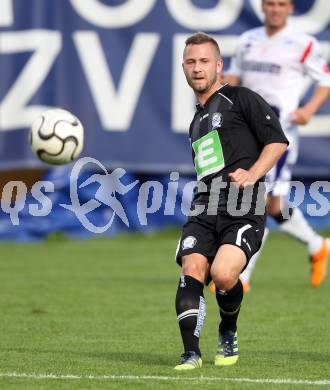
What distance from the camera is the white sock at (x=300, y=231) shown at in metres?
11.0

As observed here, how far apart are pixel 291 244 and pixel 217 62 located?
8328 mm

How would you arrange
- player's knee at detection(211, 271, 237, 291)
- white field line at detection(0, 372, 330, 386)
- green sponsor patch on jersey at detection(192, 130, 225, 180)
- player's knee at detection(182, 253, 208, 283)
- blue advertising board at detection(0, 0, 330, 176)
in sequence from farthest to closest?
blue advertising board at detection(0, 0, 330, 176), green sponsor patch on jersey at detection(192, 130, 225, 180), player's knee at detection(182, 253, 208, 283), player's knee at detection(211, 271, 237, 291), white field line at detection(0, 372, 330, 386)

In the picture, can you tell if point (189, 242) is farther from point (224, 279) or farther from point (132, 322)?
point (132, 322)

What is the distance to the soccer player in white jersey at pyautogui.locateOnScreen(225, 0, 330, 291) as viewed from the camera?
1062cm

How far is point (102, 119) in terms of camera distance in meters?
14.4

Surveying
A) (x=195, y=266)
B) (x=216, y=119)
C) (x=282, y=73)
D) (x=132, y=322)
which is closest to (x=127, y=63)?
(x=282, y=73)

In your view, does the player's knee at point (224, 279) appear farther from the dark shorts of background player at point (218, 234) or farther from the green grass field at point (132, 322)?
the green grass field at point (132, 322)

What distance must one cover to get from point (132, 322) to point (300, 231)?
2.80 metres

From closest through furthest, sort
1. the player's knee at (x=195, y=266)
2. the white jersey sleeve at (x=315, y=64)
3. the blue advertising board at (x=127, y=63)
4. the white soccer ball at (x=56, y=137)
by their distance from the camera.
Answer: the player's knee at (x=195, y=266), the white soccer ball at (x=56, y=137), the white jersey sleeve at (x=315, y=64), the blue advertising board at (x=127, y=63)

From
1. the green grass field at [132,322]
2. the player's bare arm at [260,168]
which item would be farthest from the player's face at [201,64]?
the green grass field at [132,322]

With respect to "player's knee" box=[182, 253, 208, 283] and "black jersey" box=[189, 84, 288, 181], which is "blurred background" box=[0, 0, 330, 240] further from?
"player's knee" box=[182, 253, 208, 283]

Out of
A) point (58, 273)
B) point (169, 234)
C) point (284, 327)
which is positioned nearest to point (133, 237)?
point (169, 234)

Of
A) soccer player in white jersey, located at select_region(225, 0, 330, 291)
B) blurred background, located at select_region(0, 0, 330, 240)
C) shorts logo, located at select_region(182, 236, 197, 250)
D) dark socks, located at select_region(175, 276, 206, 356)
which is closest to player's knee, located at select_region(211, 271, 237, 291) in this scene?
dark socks, located at select_region(175, 276, 206, 356)

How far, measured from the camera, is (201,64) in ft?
21.9
